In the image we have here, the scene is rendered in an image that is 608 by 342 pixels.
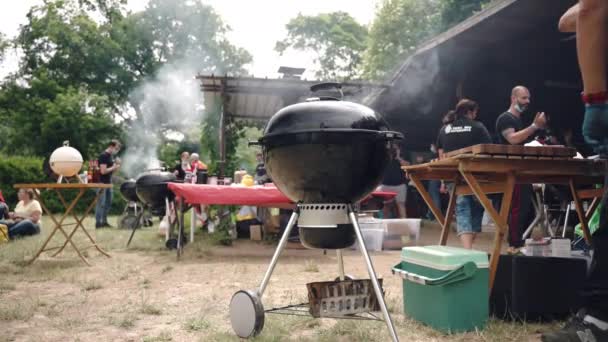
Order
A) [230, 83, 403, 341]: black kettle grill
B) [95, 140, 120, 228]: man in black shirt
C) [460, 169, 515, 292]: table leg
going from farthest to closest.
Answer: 1. [95, 140, 120, 228]: man in black shirt
2. [460, 169, 515, 292]: table leg
3. [230, 83, 403, 341]: black kettle grill

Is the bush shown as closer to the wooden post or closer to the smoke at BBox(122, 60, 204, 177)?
the wooden post

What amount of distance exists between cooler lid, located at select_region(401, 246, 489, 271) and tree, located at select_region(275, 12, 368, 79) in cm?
3612

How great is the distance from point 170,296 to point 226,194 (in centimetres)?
199

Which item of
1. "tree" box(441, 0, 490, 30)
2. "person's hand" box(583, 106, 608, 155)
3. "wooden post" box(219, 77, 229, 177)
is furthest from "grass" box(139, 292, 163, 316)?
"tree" box(441, 0, 490, 30)

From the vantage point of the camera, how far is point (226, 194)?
5.60 metres

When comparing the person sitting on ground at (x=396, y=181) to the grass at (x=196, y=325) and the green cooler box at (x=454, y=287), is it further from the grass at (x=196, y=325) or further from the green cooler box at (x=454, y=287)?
the grass at (x=196, y=325)

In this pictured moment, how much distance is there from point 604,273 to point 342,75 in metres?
38.2

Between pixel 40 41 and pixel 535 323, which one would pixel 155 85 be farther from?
pixel 535 323

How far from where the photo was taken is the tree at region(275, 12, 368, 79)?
38969mm

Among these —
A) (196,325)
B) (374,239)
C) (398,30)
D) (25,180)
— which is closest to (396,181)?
(374,239)

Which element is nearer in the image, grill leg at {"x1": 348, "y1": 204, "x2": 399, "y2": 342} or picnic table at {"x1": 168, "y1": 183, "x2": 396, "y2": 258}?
grill leg at {"x1": 348, "y1": 204, "x2": 399, "y2": 342}

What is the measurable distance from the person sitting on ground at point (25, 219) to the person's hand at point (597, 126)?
8482 millimetres

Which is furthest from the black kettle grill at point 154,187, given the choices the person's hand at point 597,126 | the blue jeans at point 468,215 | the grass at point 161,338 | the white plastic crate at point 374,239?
the person's hand at point 597,126

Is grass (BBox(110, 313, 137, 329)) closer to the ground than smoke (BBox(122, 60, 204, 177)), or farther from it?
closer to the ground
